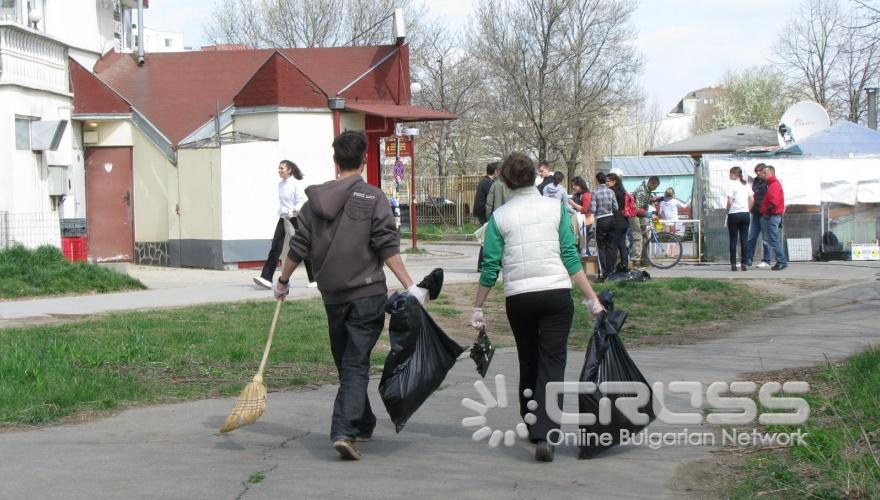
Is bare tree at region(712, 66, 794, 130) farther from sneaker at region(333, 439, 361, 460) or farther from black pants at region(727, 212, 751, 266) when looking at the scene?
sneaker at region(333, 439, 361, 460)

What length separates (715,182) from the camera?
21.6 meters

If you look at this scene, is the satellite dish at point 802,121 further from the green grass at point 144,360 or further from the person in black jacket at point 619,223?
the green grass at point 144,360

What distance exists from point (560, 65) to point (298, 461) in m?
38.3

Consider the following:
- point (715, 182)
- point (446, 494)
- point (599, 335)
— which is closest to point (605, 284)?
point (715, 182)

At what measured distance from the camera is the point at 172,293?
1582 centimetres

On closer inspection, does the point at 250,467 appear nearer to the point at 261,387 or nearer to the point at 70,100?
the point at 261,387

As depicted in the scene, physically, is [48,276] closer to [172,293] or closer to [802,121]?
[172,293]

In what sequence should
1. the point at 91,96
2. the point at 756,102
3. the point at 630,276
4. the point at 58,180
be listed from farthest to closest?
the point at 756,102 < the point at 91,96 < the point at 58,180 < the point at 630,276

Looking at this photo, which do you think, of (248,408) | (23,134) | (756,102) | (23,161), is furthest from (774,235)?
(756,102)

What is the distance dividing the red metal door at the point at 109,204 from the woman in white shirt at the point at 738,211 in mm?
11969

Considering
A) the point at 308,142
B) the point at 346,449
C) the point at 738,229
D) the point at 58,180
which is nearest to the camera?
the point at 346,449

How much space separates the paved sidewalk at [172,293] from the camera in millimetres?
13812

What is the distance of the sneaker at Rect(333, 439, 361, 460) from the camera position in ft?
20.9

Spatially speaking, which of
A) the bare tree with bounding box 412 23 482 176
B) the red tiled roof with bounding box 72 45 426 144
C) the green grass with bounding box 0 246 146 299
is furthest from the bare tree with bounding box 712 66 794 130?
the green grass with bounding box 0 246 146 299
